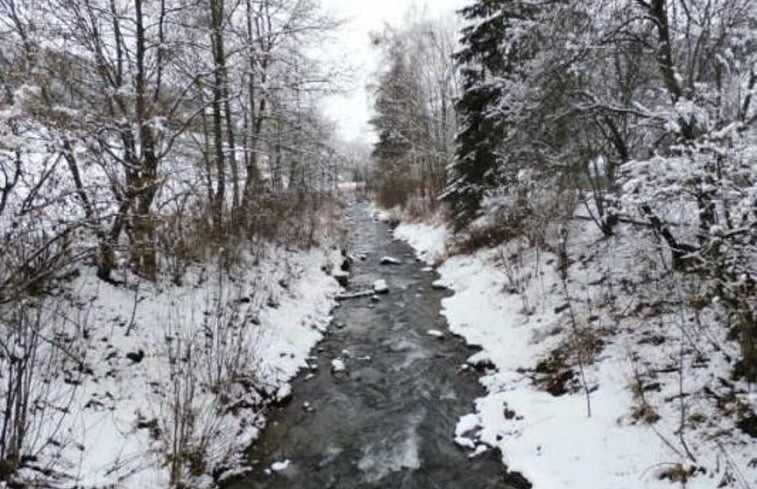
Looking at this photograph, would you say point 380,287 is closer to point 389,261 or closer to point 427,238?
point 389,261

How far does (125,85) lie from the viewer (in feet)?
21.3

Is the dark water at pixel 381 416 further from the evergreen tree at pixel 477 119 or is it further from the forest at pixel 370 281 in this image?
the evergreen tree at pixel 477 119

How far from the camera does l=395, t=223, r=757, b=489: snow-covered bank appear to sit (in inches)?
143

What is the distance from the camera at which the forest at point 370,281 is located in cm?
379

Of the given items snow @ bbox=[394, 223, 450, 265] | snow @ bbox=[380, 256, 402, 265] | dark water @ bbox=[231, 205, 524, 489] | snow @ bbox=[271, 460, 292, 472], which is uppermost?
snow @ bbox=[394, 223, 450, 265]

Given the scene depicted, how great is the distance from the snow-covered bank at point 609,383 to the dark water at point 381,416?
294 mm

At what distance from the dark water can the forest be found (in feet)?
0.21

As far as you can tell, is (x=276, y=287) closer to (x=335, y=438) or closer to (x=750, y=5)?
(x=335, y=438)

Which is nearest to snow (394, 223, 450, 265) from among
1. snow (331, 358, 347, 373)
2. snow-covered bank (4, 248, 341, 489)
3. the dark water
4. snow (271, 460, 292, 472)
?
the dark water

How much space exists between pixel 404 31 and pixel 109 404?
939 inches

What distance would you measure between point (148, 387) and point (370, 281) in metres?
6.90

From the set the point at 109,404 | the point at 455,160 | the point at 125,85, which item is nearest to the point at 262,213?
the point at 125,85

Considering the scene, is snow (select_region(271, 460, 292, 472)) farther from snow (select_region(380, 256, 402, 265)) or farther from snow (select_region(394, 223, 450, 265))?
snow (select_region(380, 256, 402, 265))

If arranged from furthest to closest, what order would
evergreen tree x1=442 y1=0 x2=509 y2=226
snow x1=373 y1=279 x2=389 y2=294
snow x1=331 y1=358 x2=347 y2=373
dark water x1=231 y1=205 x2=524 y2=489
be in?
evergreen tree x1=442 y1=0 x2=509 y2=226, snow x1=373 y1=279 x2=389 y2=294, snow x1=331 y1=358 x2=347 y2=373, dark water x1=231 y1=205 x2=524 y2=489
